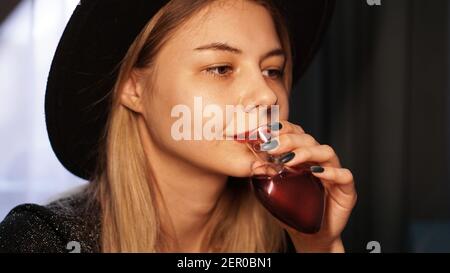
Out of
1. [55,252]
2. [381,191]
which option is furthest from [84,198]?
[381,191]

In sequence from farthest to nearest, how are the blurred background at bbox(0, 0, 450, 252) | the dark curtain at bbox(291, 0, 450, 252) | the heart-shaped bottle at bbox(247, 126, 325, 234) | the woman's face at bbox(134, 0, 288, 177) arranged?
the dark curtain at bbox(291, 0, 450, 252) < the blurred background at bbox(0, 0, 450, 252) < the woman's face at bbox(134, 0, 288, 177) < the heart-shaped bottle at bbox(247, 126, 325, 234)

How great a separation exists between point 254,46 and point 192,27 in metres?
0.11

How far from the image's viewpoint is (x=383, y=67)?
1394 mm

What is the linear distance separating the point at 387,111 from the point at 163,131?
0.67m

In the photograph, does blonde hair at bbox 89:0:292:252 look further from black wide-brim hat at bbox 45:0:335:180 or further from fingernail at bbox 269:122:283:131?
fingernail at bbox 269:122:283:131

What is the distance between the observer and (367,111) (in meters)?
1.44

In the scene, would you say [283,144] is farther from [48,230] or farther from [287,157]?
[48,230]

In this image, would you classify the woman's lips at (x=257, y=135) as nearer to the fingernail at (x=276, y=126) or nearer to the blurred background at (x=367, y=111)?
the fingernail at (x=276, y=126)

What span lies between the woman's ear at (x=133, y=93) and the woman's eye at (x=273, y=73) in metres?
0.22

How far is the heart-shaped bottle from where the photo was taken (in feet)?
2.65

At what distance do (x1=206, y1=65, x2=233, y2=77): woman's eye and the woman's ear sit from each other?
0.15 metres

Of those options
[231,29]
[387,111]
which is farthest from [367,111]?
[231,29]

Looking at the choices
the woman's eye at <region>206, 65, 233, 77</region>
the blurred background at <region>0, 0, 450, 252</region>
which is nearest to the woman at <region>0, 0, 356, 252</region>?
the woman's eye at <region>206, 65, 233, 77</region>

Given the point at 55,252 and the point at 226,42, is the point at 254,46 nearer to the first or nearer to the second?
the point at 226,42
